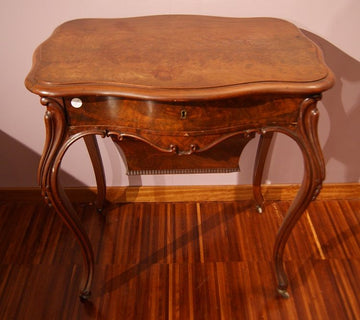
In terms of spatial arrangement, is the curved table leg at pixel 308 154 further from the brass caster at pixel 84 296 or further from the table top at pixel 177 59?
the brass caster at pixel 84 296

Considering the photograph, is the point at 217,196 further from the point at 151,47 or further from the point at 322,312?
the point at 151,47

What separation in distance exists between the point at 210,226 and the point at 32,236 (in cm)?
64

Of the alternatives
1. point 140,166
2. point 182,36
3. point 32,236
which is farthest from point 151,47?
point 32,236

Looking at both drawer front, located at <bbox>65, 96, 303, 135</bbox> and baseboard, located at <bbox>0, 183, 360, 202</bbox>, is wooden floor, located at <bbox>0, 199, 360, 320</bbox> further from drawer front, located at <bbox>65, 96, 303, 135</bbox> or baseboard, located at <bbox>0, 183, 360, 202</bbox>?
drawer front, located at <bbox>65, 96, 303, 135</bbox>

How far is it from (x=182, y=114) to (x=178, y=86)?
0.07 meters

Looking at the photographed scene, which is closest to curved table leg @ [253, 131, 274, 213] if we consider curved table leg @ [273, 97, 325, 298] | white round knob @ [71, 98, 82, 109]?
curved table leg @ [273, 97, 325, 298]

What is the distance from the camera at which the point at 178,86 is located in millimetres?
750

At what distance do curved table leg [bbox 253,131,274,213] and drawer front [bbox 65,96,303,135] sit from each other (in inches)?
14.7

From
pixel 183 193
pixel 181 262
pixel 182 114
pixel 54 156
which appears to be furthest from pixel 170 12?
pixel 181 262

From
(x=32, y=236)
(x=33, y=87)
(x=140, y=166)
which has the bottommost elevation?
(x=32, y=236)

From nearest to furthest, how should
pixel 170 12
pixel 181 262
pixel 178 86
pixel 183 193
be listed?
pixel 178 86 → pixel 170 12 → pixel 181 262 → pixel 183 193

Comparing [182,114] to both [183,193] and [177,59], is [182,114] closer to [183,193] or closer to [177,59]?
[177,59]

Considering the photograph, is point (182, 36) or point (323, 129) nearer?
point (182, 36)

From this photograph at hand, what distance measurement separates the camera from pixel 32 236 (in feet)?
4.53
